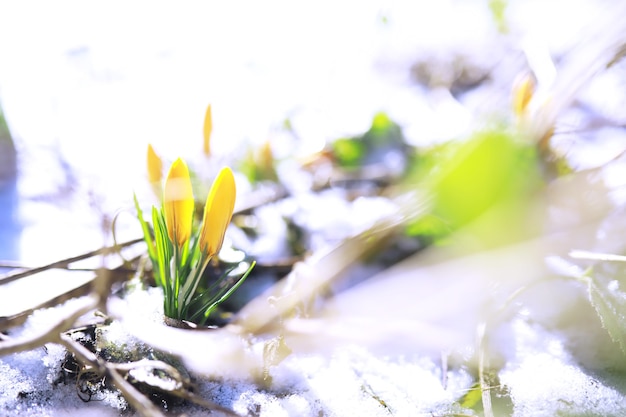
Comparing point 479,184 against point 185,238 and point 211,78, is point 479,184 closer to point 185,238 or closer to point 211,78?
point 185,238

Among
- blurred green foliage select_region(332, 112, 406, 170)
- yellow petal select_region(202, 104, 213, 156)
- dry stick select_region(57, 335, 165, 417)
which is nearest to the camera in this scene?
dry stick select_region(57, 335, 165, 417)

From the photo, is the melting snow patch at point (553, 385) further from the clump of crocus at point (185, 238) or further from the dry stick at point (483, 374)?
the clump of crocus at point (185, 238)

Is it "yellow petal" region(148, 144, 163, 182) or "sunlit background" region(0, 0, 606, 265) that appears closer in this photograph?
"yellow petal" region(148, 144, 163, 182)

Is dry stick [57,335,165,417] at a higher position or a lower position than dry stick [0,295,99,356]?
lower

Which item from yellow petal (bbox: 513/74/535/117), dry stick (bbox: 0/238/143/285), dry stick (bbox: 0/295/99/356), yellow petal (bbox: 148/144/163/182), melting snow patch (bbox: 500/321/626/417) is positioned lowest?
melting snow patch (bbox: 500/321/626/417)

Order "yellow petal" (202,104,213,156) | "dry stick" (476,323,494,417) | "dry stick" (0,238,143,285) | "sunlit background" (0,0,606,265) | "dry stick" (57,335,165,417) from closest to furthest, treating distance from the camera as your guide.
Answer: "dry stick" (57,335,165,417) → "dry stick" (476,323,494,417) → "dry stick" (0,238,143,285) → "yellow petal" (202,104,213,156) → "sunlit background" (0,0,606,265)

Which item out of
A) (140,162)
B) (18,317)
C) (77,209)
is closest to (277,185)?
(140,162)

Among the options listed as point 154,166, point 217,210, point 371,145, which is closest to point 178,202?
point 217,210

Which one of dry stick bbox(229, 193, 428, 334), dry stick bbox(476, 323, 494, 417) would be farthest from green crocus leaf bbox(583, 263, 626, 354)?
dry stick bbox(229, 193, 428, 334)

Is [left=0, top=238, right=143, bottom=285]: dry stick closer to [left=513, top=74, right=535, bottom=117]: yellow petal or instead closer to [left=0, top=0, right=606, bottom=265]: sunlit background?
[left=0, top=0, right=606, bottom=265]: sunlit background

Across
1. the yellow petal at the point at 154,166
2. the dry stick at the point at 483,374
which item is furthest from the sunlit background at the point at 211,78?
the dry stick at the point at 483,374
